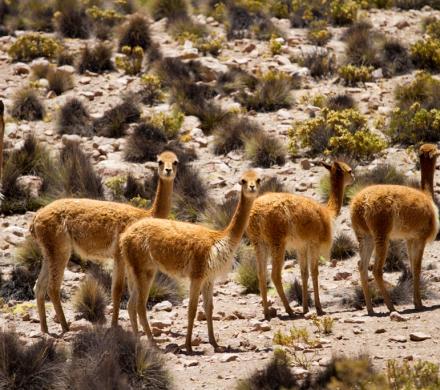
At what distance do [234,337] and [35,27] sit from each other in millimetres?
17075

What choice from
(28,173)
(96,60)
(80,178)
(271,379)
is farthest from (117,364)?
(96,60)

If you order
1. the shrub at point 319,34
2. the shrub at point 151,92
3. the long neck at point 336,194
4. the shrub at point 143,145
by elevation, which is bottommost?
the shrub at point 143,145

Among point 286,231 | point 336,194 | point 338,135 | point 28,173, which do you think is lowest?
point 28,173

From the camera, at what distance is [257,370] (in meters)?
8.50

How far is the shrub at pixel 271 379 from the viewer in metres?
8.20

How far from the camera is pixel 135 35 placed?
938 inches

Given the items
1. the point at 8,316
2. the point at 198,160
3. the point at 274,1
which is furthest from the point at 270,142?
the point at 274,1

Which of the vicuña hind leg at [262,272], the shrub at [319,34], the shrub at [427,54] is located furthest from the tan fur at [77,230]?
the shrub at [319,34]

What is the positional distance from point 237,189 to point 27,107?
6167 mm

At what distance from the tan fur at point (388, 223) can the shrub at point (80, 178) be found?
19.7ft

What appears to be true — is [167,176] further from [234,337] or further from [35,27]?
[35,27]

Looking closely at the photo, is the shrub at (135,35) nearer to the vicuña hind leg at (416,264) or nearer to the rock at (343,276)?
the rock at (343,276)

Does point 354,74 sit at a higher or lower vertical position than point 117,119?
higher

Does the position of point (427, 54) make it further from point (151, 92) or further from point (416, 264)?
point (416, 264)
